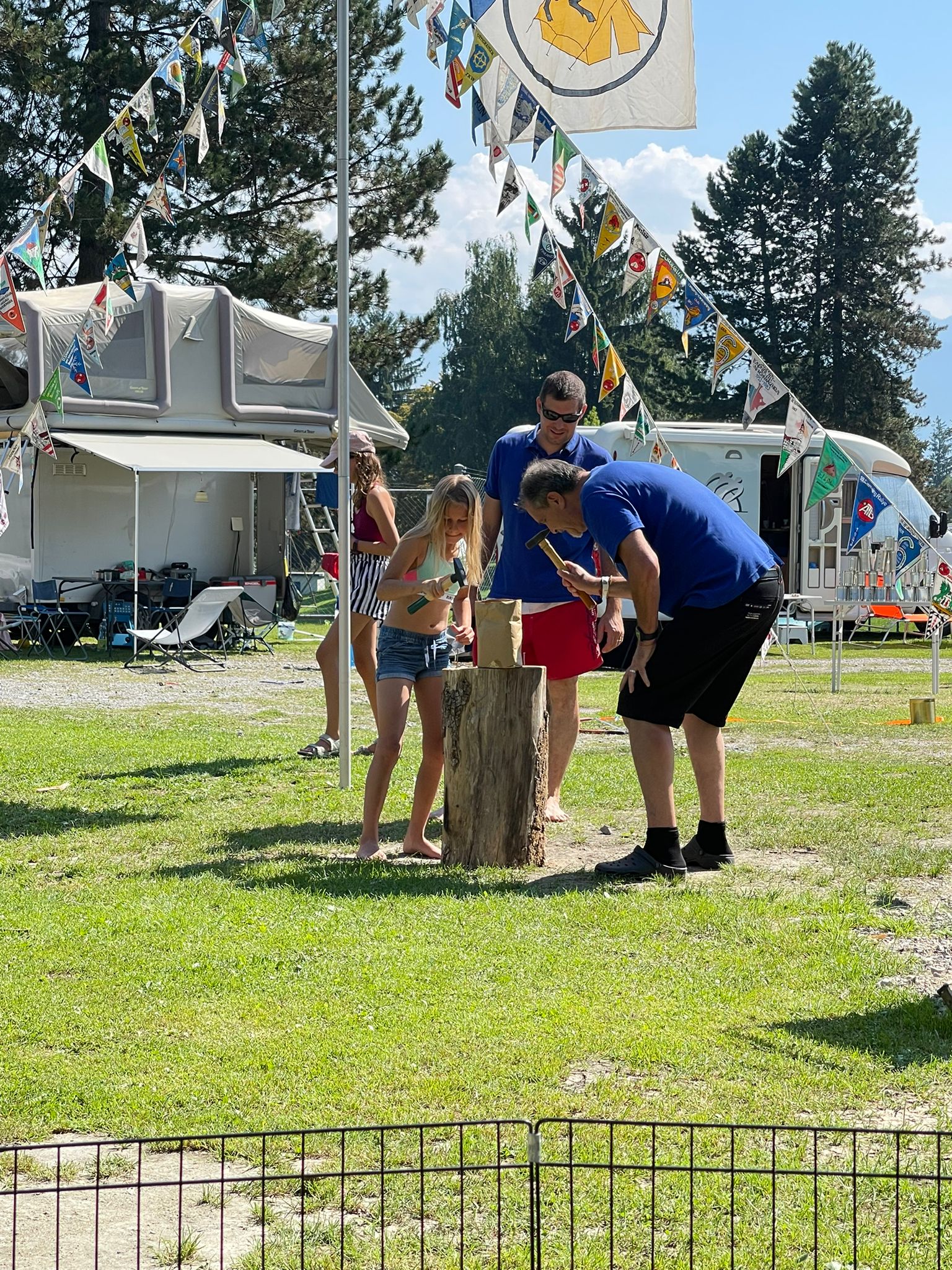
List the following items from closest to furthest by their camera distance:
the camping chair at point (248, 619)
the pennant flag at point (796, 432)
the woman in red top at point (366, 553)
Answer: the woman in red top at point (366, 553)
the pennant flag at point (796, 432)
the camping chair at point (248, 619)

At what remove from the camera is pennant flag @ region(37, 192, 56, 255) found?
27.2 ft

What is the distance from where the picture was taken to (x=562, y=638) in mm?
6352

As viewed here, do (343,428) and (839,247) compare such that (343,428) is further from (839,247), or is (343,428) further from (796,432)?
(839,247)

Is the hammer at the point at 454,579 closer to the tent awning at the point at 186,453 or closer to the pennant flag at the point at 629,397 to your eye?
the pennant flag at the point at 629,397

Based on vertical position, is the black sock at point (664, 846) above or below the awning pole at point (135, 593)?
below

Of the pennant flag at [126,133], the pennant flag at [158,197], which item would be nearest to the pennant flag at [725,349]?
the pennant flag at [158,197]

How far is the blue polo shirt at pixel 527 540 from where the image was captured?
636cm

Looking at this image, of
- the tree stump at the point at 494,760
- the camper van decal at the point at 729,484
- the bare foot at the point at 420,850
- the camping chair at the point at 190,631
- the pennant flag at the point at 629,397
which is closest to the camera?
the tree stump at the point at 494,760

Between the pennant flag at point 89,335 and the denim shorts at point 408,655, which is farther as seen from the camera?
the pennant flag at point 89,335

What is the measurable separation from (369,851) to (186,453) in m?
11.7

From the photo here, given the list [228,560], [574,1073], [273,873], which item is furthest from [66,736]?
[228,560]

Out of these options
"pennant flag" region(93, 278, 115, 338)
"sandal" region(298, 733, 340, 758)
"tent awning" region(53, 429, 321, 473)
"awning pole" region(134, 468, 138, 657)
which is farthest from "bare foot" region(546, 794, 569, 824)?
"tent awning" region(53, 429, 321, 473)

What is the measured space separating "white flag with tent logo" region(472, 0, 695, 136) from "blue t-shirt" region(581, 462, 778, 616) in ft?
12.6

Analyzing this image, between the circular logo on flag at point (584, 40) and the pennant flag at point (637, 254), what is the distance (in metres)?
1.06
